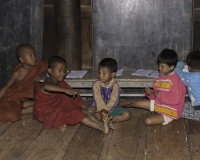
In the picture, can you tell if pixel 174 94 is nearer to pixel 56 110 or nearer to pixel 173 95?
pixel 173 95

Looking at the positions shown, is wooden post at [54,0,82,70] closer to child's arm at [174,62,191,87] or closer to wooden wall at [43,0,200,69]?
wooden wall at [43,0,200,69]

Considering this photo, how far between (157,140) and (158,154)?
40 centimetres

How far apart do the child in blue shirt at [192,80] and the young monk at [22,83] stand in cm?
197

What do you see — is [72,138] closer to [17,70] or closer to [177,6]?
[17,70]

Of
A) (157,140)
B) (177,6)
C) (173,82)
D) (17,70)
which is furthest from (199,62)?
(17,70)

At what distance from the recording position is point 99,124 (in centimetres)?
527

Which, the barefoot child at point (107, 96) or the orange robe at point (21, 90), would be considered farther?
the orange robe at point (21, 90)

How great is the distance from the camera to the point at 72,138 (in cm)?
511

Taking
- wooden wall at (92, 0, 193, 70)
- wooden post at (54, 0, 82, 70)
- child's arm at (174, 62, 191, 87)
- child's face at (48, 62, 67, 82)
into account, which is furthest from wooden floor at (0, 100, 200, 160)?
wooden post at (54, 0, 82, 70)

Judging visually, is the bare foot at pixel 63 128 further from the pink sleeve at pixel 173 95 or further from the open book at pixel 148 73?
the open book at pixel 148 73

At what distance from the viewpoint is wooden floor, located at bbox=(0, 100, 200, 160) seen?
4598 millimetres

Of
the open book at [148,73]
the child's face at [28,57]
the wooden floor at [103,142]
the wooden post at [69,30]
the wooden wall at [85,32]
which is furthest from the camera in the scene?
the wooden wall at [85,32]

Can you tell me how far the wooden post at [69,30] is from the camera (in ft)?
22.0

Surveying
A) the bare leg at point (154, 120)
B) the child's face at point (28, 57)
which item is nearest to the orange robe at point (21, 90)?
the child's face at point (28, 57)
